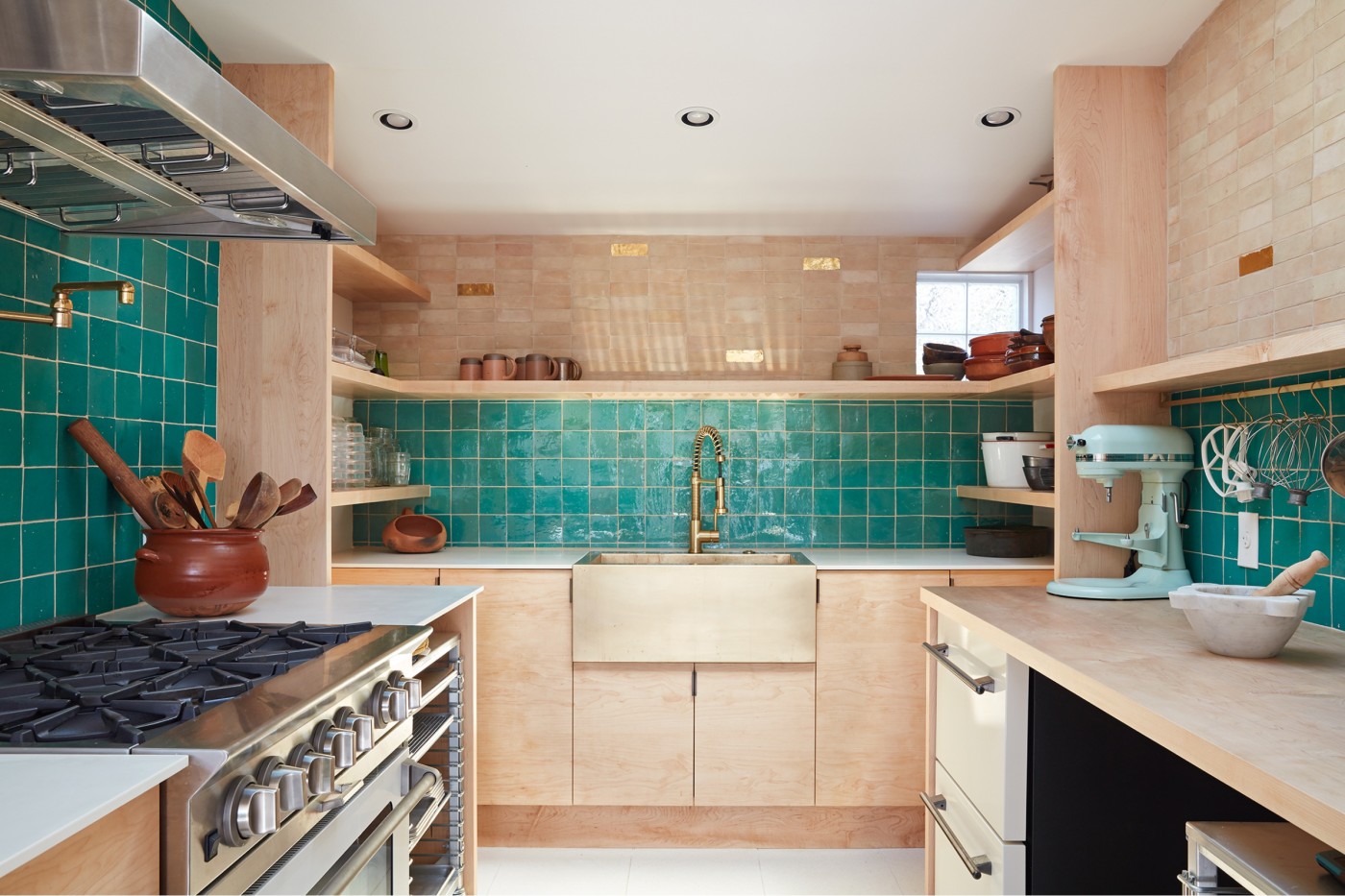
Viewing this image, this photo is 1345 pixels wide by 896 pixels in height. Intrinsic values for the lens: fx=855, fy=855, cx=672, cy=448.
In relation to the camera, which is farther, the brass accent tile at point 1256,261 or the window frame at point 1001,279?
the window frame at point 1001,279

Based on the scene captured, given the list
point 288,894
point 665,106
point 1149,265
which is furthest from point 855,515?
point 288,894

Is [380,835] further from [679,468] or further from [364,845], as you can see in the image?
[679,468]

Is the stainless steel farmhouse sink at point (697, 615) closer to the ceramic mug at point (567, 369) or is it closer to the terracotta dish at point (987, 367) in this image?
the ceramic mug at point (567, 369)

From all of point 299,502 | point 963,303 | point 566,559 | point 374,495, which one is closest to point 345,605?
point 299,502

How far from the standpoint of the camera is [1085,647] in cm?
161

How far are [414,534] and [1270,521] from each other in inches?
106

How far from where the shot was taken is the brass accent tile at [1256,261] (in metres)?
1.92

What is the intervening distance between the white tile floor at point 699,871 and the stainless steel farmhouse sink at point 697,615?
2.09ft

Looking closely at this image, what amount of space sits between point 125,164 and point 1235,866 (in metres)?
1.83

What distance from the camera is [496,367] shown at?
3.20 meters

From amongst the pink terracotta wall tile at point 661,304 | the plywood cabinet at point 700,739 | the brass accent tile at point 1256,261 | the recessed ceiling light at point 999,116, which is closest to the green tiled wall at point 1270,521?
the brass accent tile at point 1256,261

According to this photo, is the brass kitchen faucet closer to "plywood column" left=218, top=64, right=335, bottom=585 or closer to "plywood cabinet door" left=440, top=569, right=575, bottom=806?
"plywood cabinet door" left=440, top=569, right=575, bottom=806

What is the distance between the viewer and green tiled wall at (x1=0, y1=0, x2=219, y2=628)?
169cm

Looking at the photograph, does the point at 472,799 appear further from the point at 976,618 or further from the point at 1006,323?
the point at 1006,323
